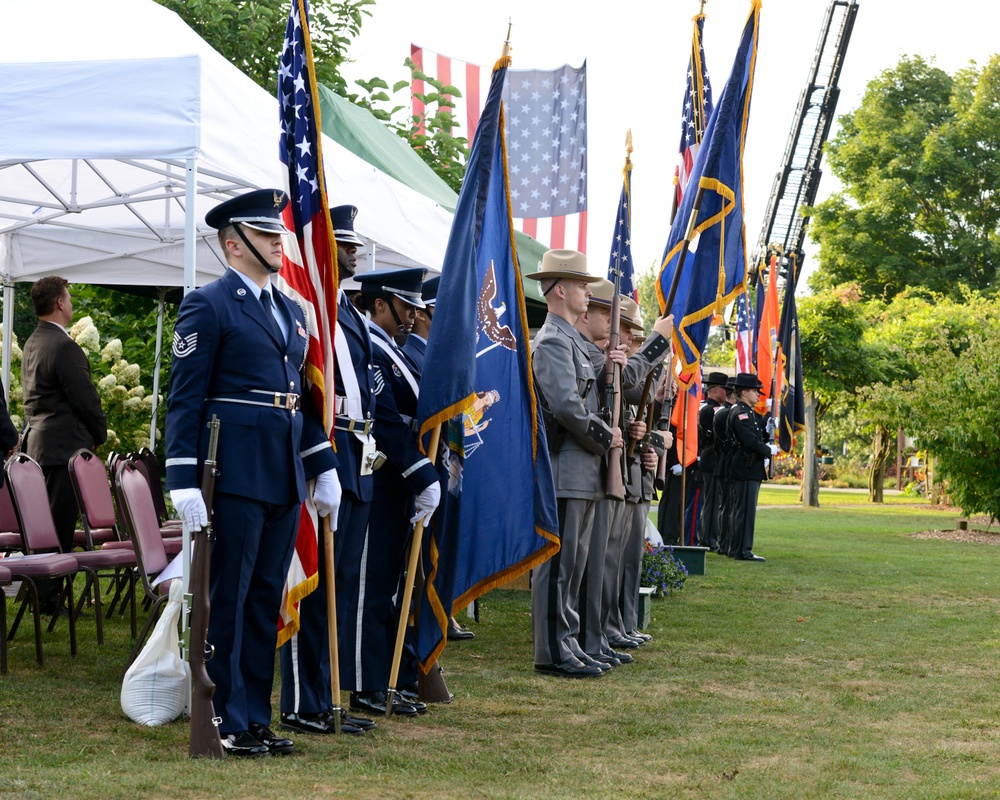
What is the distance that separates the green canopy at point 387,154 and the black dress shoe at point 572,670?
4.54 meters

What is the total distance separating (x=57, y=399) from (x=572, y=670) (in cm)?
387

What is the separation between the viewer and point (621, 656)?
24.2ft

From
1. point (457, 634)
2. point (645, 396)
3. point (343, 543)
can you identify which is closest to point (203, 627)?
point (343, 543)

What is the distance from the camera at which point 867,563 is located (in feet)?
46.6

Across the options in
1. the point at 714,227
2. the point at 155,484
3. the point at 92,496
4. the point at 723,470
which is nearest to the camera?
the point at 92,496

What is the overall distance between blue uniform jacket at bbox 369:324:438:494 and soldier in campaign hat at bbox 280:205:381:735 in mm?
93

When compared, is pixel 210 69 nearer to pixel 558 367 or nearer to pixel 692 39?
pixel 558 367

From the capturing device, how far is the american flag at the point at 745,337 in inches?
→ 730

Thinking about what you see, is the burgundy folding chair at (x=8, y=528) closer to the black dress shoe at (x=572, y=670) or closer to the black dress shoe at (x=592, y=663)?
the black dress shoe at (x=572, y=670)

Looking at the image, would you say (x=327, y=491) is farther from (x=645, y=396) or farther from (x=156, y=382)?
(x=156, y=382)

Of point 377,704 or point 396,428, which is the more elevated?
point 396,428

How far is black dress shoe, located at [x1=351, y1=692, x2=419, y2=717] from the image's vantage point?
5.66m

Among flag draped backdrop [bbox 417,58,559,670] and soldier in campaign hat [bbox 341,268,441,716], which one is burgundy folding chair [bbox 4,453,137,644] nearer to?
soldier in campaign hat [bbox 341,268,441,716]

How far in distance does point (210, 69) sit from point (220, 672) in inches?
111
